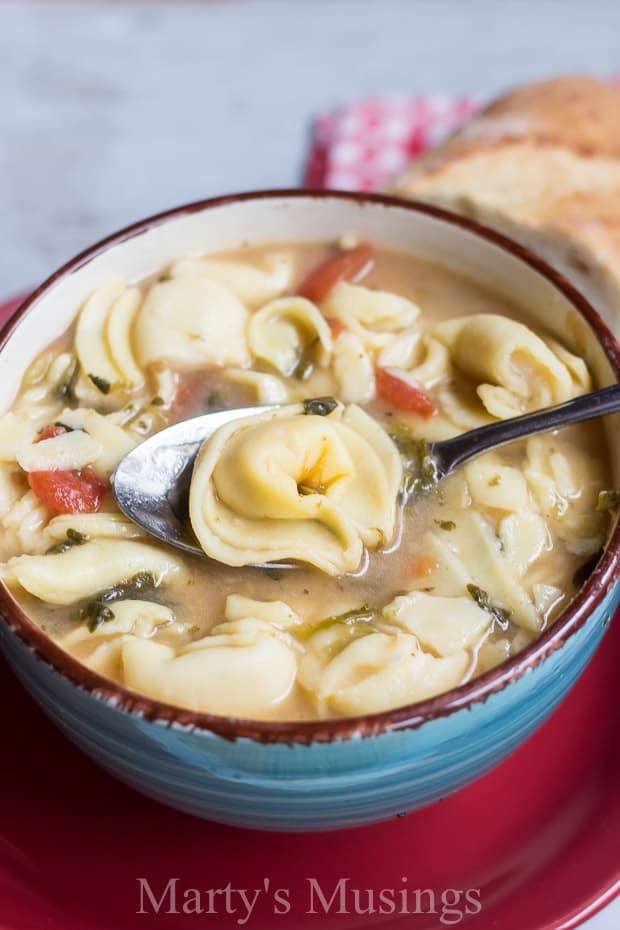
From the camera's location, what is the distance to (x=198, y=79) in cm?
575

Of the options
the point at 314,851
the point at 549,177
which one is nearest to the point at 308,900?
the point at 314,851

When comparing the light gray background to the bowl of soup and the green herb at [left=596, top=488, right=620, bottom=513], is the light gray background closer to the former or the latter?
the bowl of soup

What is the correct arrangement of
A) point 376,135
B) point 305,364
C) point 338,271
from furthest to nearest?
point 376,135 → point 338,271 → point 305,364

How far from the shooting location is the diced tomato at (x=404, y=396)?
287 centimetres

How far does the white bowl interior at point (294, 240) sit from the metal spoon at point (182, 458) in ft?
0.78

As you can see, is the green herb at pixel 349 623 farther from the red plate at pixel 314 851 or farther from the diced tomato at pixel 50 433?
the diced tomato at pixel 50 433

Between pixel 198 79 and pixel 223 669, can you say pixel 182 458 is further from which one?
pixel 198 79

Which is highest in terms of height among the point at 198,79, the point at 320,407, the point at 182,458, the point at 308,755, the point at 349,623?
the point at 198,79

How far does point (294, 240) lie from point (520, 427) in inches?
37.9

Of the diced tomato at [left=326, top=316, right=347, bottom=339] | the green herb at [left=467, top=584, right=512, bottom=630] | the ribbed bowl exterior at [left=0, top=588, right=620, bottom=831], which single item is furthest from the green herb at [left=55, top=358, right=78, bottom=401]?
the green herb at [left=467, top=584, right=512, bottom=630]

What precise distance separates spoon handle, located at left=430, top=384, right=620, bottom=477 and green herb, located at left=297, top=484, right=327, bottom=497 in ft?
0.88

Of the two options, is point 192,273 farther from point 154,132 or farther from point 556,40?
point 556,40

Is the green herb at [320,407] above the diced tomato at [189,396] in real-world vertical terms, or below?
below

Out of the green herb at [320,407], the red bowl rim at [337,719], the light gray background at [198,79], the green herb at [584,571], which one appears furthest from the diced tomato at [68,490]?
the light gray background at [198,79]
